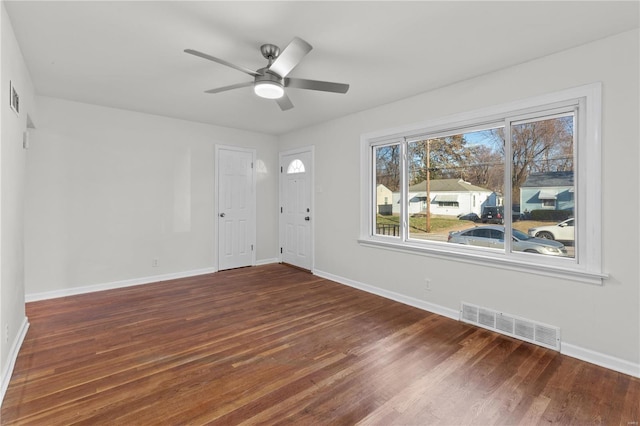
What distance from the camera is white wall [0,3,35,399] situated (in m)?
2.02

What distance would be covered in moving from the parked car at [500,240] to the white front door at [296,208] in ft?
8.28

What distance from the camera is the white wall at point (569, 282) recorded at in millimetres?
2240

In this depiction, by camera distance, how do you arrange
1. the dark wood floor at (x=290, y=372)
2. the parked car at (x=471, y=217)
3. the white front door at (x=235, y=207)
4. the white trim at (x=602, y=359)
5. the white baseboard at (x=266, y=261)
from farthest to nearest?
the white baseboard at (x=266, y=261), the white front door at (x=235, y=207), the parked car at (x=471, y=217), the white trim at (x=602, y=359), the dark wood floor at (x=290, y=372)

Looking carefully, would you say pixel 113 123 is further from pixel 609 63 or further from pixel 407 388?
pixel 609 63

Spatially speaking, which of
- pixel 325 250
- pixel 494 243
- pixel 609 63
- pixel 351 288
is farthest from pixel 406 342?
pixel 609 63

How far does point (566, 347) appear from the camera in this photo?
8.25 feet

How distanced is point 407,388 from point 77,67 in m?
→ 4.00

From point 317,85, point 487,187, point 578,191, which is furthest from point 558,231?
point 317,85

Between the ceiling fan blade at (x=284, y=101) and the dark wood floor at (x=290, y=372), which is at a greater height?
the ceiling fan blade at (x=284, y=101)

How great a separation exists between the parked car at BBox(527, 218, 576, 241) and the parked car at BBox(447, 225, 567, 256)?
0.04 metres

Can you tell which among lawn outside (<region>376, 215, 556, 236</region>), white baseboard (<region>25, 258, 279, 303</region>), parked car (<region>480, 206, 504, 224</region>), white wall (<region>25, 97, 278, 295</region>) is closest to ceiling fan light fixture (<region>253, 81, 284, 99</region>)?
lawn outside (<region>376, 215, 556, 236</region>)

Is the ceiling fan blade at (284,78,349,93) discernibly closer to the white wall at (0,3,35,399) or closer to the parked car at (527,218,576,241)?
the white wall at (0,3,35,399)

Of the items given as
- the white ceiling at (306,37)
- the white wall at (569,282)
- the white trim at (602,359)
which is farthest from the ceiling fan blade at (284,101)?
the white trim at (602,359)

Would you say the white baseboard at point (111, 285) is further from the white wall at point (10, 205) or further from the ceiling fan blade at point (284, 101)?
the ceiling fan blade at point (284, 101)
